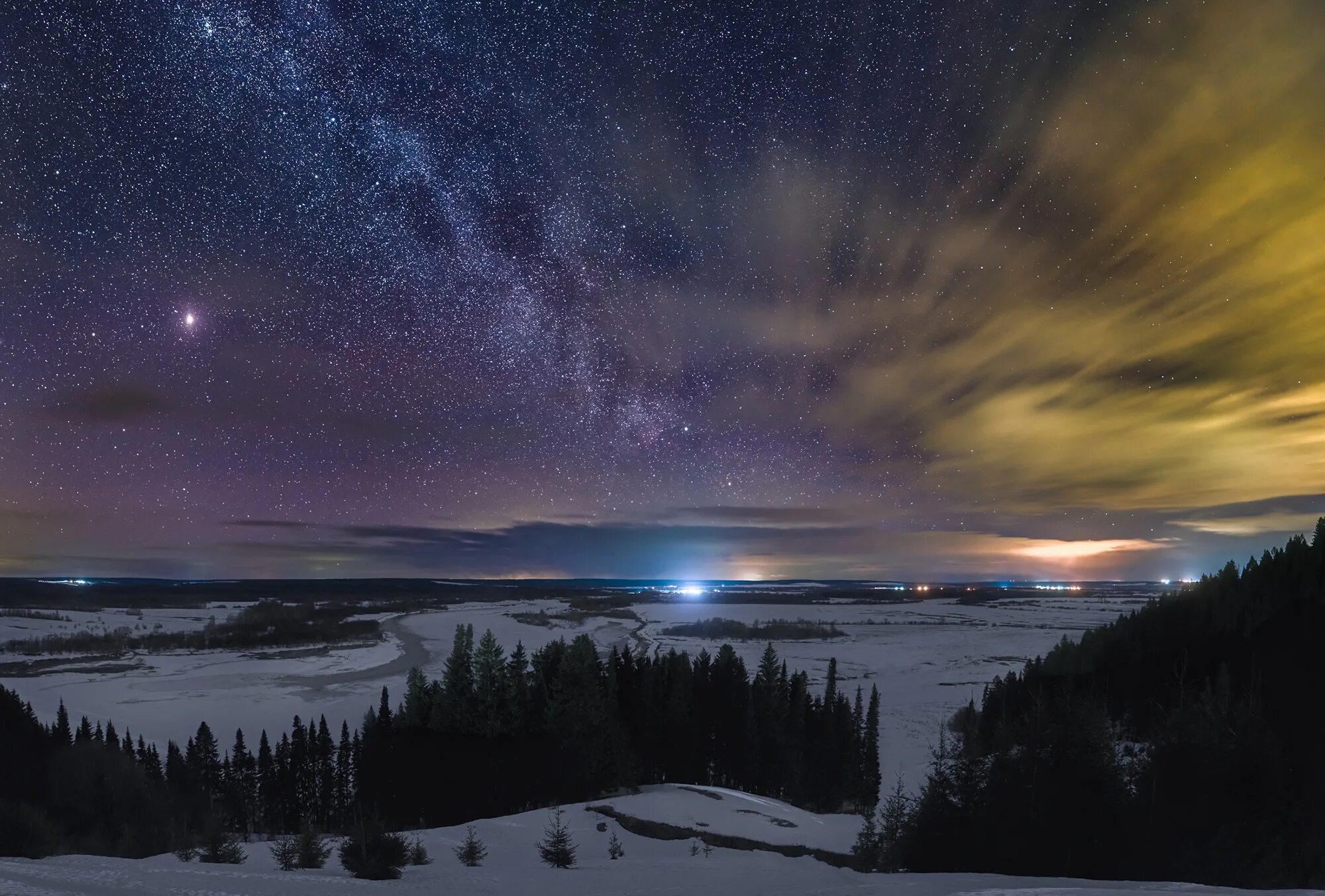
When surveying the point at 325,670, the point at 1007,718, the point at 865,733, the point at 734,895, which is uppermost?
the point at 734,895

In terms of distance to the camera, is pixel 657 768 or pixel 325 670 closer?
pixel 657 768

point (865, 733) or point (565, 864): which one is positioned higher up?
point (565, 864)

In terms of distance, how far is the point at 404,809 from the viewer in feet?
180

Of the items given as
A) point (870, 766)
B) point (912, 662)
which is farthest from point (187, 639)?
point (870, 766)

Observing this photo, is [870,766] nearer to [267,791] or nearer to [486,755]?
[486,755]

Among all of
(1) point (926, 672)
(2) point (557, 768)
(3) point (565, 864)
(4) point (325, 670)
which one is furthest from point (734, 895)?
(4) point (325, 670)

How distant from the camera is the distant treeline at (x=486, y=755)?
55.5m

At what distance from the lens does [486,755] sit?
57625 millimetres

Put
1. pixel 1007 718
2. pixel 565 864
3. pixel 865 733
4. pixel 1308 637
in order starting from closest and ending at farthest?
pixel 565 864
pixel 1308 637
pixel 1007 718
pixel 865 733

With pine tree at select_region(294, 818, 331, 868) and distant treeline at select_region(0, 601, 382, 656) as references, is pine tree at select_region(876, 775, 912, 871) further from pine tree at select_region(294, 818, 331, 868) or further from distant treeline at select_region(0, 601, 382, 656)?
distant treeline at select_region(0, 601, 382, 656)

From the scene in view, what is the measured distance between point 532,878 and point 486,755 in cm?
3940

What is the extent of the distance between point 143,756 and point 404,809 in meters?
32.9

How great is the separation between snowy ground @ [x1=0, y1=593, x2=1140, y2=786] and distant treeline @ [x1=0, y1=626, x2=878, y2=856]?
10921mm

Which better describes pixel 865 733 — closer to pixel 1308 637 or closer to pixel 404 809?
pixel 1308 637
